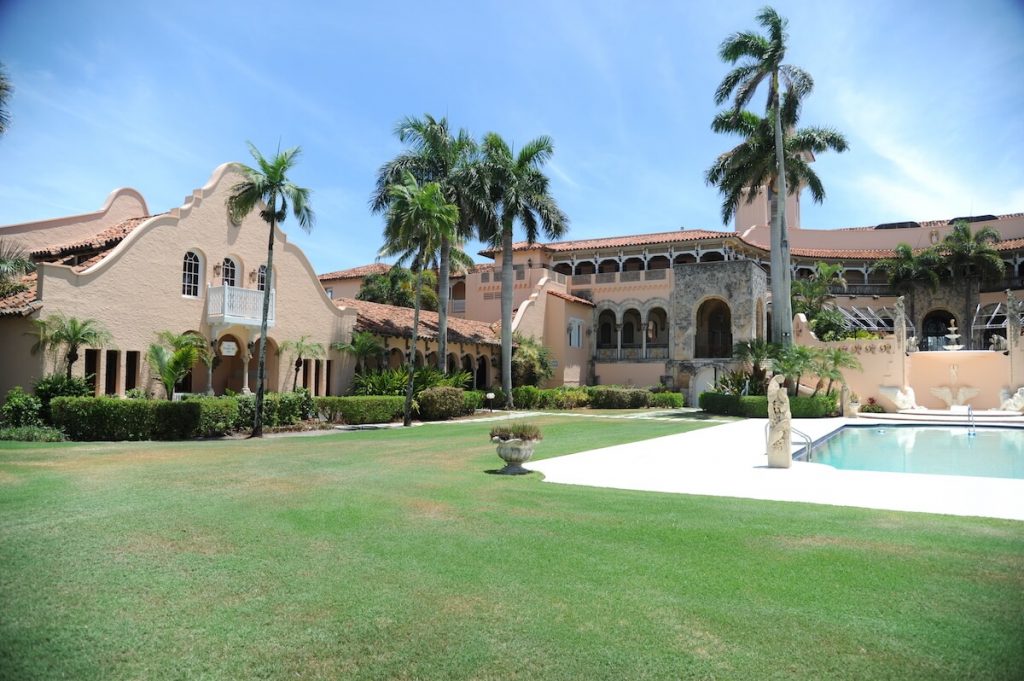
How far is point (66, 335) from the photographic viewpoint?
775 inches

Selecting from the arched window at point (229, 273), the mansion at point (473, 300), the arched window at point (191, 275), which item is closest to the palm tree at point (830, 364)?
the mansion at point (473, 300)

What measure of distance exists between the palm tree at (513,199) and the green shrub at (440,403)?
18.8 ft

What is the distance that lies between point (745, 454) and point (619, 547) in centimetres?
1034

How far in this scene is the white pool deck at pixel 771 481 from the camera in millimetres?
10195

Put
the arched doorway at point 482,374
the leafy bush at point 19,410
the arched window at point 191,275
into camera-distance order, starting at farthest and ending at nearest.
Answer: the arched doorway at point 482,374, the arched window at point 191,275, the leafy bush at point 19,410

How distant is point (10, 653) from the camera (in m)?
4.80

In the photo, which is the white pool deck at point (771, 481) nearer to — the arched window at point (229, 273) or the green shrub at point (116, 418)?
the green shrub at point (116, 418)

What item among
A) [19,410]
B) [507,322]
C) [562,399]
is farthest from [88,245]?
[562,399]

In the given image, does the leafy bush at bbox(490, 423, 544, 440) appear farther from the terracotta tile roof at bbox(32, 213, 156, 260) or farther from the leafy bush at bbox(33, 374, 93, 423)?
the terracotta tile roof at bbox(32, 213, 156, 260)

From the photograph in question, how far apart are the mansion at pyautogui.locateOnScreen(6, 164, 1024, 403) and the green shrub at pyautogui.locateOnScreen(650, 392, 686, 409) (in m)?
2.18

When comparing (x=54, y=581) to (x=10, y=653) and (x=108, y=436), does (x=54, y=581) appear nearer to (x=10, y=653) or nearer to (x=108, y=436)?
(x=10, y=653)

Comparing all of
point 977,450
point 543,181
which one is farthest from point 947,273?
point 977,450

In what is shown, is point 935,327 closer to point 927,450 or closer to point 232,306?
point 927,450

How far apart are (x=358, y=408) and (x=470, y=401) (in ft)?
22.7
